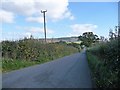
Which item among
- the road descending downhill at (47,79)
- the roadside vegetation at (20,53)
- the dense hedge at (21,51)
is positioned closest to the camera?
the road descending downhill at (47,79)

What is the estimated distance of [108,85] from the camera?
8.71m

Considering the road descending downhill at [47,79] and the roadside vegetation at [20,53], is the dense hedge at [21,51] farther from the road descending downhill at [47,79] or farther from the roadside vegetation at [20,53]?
the road descending downhill at [47,79]

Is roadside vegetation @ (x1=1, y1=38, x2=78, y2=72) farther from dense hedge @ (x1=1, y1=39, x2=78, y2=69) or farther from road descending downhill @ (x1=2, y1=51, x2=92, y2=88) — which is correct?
road descending downhill @ (x1=2, y1=51, x2=92, y2=88)

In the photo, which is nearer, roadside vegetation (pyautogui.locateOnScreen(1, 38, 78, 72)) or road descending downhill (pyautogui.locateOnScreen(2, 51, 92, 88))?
road descending downhill (pyautogui.locateOnScreen(2, 51, 92, 88))

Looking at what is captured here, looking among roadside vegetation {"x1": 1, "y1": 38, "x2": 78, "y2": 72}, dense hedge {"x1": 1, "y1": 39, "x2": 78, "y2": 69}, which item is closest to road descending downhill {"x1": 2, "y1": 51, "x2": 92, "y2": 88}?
roadside vegetation {"x1": 1, "y1": 38, "x2": 78, "y2": 72}

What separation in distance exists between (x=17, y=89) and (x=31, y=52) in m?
22.4

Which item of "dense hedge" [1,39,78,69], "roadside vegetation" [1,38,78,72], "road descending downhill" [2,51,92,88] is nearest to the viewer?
"road descending downhill" [2,51,92,88]

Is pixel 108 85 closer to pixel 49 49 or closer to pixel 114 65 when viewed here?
pixel 114 65

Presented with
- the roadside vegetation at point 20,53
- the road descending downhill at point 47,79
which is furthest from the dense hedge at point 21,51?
the road descending downhill at point 47,79

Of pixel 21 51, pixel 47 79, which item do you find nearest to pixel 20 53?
pixel 21 51

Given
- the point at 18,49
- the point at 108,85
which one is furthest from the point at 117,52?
the point at 18,49

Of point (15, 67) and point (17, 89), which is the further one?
point (15, 67)

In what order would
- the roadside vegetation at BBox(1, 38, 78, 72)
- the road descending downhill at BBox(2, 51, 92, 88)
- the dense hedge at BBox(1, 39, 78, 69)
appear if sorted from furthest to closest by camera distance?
1. the dense hedge at BBox(1, 39, 78, 69)
2. the roadside vegetation at BBox(1, 38, 78, 72)
3. the road descending downhill at BBox(2, 51, 92, 88)

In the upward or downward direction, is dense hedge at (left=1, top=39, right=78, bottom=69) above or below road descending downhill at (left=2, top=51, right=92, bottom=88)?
above
